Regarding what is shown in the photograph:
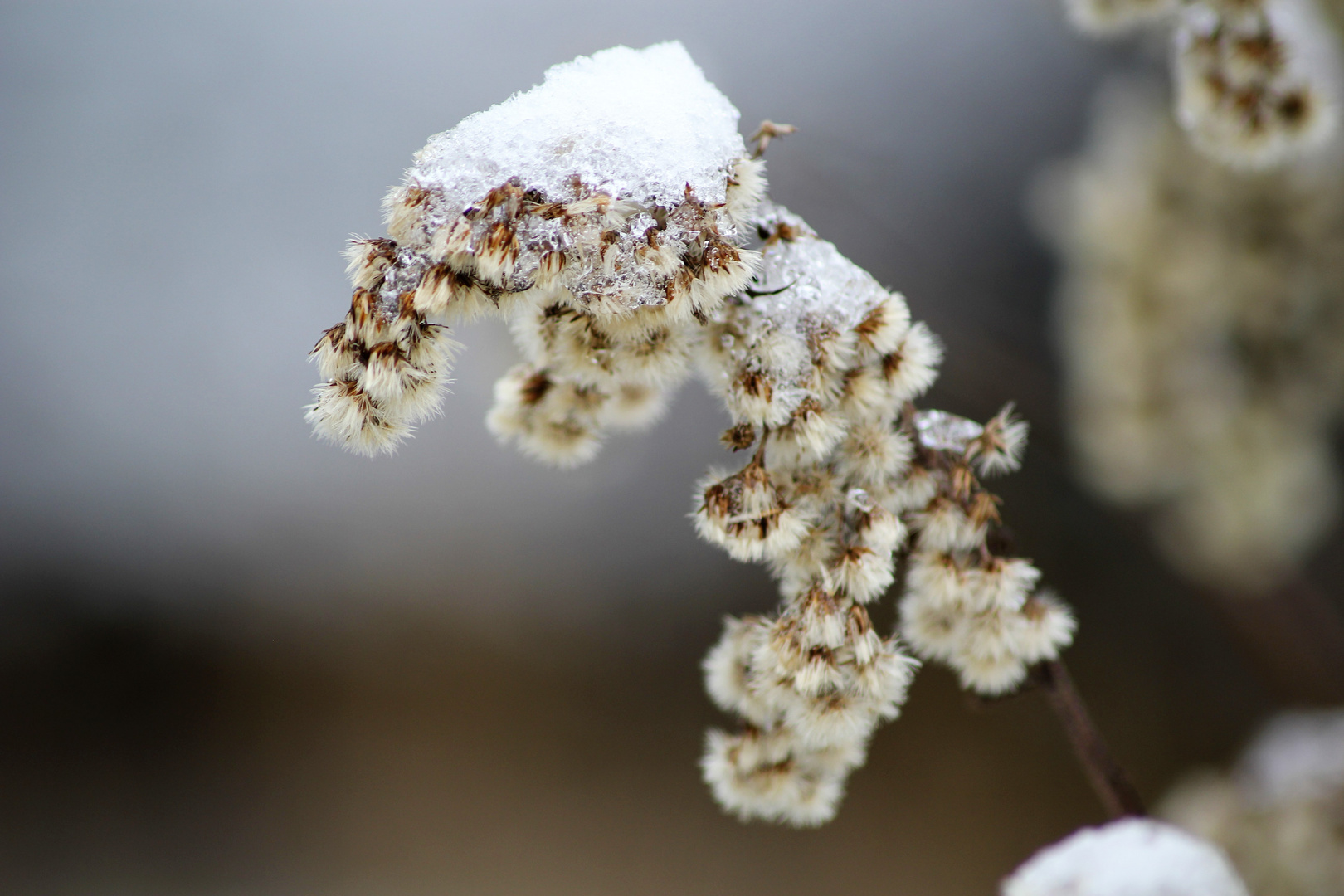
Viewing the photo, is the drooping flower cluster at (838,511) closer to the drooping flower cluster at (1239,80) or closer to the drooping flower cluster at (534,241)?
the drooping flower cluster at (534,241)

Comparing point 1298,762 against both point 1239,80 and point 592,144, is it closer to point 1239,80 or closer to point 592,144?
point 1239,80

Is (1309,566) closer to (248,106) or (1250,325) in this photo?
(1250,325)

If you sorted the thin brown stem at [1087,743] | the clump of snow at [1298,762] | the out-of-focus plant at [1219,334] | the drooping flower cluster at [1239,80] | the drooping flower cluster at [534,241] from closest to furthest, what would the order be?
the drooping flower cluster at [534,241] < the thin brown stem at [1087,743] < the drooping flower cluster at [1239,80] < the clump of snow at [1298,762] < the out-of-focus plant at [1219,334]

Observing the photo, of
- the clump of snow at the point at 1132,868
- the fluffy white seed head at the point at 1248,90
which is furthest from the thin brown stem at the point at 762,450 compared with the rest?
the fluffy white seed head at the point at 1248,90

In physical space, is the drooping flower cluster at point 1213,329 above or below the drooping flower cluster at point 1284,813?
above

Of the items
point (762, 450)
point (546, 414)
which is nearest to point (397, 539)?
point (546, 414)
